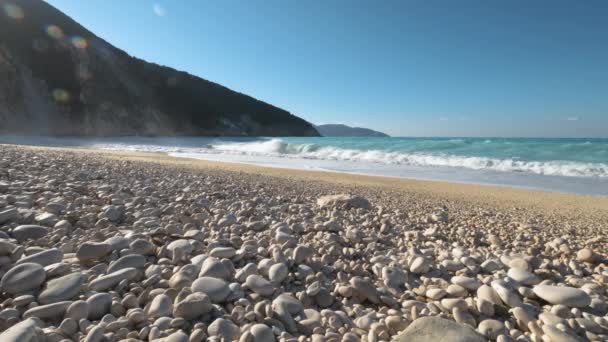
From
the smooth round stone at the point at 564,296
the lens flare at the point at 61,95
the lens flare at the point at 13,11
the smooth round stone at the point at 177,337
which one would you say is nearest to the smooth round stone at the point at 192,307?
the smooth round stone at the point at 177,337

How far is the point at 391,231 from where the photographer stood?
3.07m

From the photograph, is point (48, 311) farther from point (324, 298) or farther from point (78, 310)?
point (324, 298)

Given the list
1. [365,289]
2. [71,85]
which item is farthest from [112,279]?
[71,85]

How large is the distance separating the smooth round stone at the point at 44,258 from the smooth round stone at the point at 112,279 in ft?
1.20

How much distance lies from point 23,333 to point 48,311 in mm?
224

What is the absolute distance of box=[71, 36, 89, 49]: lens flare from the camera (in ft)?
134

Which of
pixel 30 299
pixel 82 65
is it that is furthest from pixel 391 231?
pixel 82 65

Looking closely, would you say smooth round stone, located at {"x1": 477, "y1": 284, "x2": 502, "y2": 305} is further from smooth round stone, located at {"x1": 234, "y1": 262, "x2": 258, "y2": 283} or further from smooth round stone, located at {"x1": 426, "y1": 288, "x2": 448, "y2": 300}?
smooth round stone, located at {"x1": 234, "y1": 262, "x2": 258, "y2": 283}

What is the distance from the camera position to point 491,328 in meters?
1.40

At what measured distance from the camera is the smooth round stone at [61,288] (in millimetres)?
1327

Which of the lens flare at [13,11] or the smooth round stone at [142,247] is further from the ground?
the lens flare at [13,11]

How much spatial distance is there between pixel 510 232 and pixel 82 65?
5078 cm

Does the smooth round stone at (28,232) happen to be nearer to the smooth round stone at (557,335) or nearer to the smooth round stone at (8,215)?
the smooth round stone at (8,215)

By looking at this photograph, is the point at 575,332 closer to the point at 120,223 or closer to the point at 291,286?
the point at 291,286
